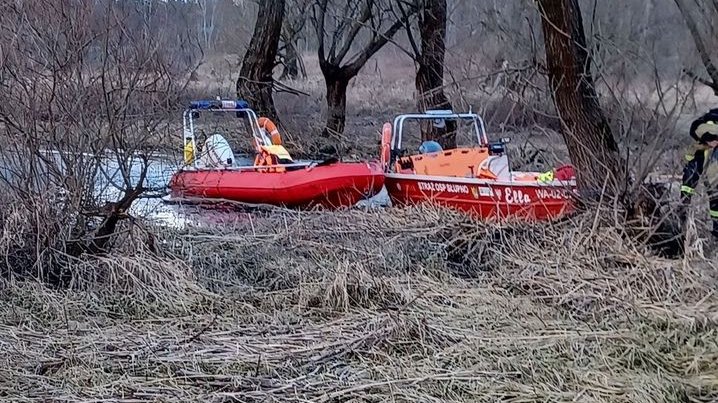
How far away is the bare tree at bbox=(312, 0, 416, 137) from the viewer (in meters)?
15.9

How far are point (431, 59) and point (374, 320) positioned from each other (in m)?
8.34

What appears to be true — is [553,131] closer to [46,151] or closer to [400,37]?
[46,151]

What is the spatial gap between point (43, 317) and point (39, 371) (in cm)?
103

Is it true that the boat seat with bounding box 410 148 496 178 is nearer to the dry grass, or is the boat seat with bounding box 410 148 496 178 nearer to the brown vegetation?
the brown vegetation

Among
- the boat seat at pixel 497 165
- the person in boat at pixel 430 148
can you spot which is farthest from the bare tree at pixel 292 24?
the boat seat at pixel 497 165

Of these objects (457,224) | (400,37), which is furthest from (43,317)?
(400,37)

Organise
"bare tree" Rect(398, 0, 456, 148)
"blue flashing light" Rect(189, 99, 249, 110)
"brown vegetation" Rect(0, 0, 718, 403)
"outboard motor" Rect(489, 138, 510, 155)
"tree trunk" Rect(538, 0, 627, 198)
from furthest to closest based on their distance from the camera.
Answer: "bare tree" Rect(398, 0, 456, 148), "blue flashing light" Rect(189, 99, 249, 110), "outboard motor" Rect(489, 138, 510, 155), "tree trunk" Rect(538, 0, 627, 198), "brown vegetation" Rect(0, 0, 718, 403)

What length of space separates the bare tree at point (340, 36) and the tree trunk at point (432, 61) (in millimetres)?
2511

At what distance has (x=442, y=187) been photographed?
902cm

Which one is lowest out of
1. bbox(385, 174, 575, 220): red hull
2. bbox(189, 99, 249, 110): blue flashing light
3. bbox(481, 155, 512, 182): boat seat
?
bbox(385, 174, 575, 220): red hull

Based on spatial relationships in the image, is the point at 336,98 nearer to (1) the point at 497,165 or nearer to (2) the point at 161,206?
(1) the point at 497,165

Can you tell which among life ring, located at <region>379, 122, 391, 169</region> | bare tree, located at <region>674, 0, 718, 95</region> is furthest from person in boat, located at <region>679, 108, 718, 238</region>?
life ring, located at <region>379, 122, 391, 169</region>

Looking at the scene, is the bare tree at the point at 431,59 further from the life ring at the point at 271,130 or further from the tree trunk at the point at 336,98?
the tree trunk at the point at 336,98

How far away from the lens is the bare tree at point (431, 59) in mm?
12555
